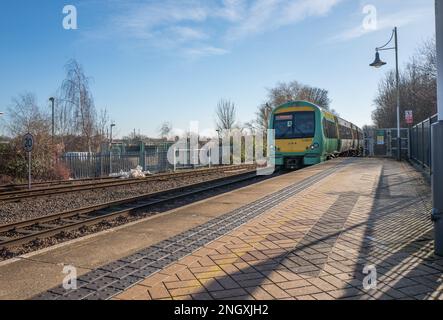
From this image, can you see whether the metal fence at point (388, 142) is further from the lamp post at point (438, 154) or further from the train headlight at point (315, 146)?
the lamp post at point (438, 154)

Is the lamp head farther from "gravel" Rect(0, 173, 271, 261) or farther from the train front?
"gravel" Rect(0, 173, 271, 261)

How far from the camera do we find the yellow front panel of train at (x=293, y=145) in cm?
1909

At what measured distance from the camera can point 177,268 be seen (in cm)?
432

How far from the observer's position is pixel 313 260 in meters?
4.47

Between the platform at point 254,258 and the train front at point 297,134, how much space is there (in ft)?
36.4

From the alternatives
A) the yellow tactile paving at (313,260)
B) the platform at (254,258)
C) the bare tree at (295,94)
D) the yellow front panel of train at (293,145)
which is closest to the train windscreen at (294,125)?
the yellow front panel of train at (293,145)

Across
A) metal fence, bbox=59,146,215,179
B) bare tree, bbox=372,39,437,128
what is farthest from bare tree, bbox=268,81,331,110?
metal fence, bbox=59,146,215,179

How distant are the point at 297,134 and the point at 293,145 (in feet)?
1.91

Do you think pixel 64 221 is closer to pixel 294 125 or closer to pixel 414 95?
pixel 294 125

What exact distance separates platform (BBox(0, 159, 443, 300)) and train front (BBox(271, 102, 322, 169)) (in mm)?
11096

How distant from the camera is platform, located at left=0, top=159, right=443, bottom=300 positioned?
12.0 ft

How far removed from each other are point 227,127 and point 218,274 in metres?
50.8
